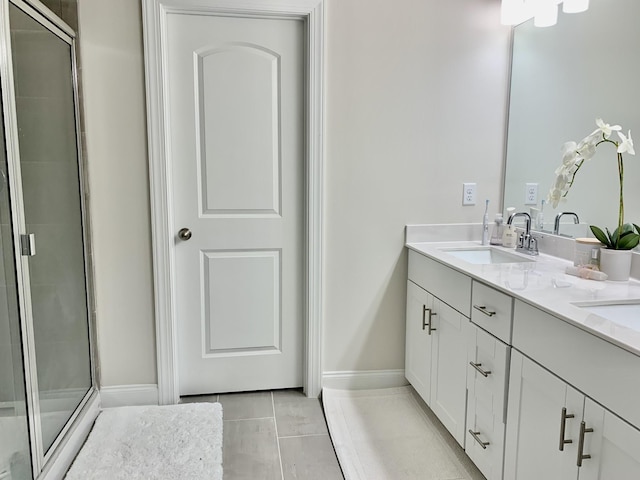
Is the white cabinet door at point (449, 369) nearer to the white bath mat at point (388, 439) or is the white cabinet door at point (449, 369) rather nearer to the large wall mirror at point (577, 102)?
the white bath mat at point (388, 439)

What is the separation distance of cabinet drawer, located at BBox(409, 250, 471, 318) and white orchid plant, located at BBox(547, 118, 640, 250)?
20.2 inches

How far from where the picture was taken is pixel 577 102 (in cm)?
222

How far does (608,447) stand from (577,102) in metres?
1.54

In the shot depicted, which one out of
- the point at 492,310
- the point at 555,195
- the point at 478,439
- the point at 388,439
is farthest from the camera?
the point at 388,439

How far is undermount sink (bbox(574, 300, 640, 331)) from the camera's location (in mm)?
1536

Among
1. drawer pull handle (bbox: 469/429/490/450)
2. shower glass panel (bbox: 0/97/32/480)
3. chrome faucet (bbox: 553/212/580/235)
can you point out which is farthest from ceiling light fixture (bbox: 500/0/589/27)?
shower glass panel (bbox: 0/97/32/480)

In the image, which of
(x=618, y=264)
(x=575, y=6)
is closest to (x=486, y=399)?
(x=618, y=264)

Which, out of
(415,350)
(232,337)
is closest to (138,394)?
(232,337)

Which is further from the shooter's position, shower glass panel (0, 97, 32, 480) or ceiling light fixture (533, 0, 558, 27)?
ceiling light fixture (533, 0, 558, 27)

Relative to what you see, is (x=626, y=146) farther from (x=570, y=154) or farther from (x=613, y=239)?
(x=613, y=239)

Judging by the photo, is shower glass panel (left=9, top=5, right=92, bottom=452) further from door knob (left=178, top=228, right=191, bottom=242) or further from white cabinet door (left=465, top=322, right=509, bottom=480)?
white cabinet door (left=465, top=322, right=509, bottom=480)

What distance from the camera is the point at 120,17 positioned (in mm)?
2318

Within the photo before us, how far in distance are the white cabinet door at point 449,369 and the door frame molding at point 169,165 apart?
645 millimetres

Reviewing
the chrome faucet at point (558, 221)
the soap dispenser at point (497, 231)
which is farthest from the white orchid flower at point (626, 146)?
the soap dispenser at point (497, 231)
